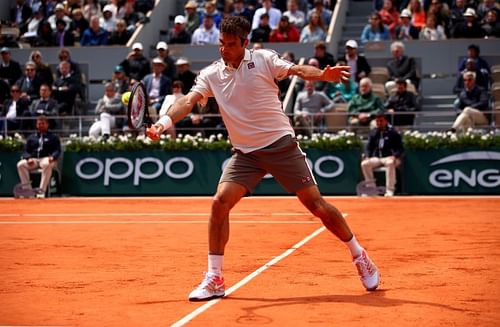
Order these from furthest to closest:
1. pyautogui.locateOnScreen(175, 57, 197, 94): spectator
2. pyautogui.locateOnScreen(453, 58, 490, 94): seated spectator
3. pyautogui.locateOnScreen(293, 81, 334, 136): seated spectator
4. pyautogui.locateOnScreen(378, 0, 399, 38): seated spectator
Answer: pyautogui.locateOnScreen(378, 0, 399, 38): seated spectator
pyautogui.locateOnScreen(175, 57, 197, 94): spectator
pyautogui.locateOnScreen(453, 58, 490, 94): seated spectator
pyautogui.locateOnScreen(293, 81, 334, 136): seated spectator

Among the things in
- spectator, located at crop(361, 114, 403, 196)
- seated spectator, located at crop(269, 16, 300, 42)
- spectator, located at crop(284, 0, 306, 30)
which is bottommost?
spectator, located at crop(361, 114, 403, 196)

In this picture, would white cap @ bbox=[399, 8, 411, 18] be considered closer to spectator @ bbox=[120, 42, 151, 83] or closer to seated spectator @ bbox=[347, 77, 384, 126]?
seated spectator @ bbox=[347, 77, 384, 126]

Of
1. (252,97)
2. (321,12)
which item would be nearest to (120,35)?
(321,12)

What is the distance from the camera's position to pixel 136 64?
24312mm

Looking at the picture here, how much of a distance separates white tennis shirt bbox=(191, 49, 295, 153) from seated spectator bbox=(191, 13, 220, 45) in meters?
17.4

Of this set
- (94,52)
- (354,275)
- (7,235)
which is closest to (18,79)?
(94,52)

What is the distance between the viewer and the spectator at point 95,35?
26.5m

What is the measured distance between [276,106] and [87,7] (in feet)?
68.4

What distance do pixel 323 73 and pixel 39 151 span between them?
48.8ft

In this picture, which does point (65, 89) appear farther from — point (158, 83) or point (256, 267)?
point (256, 267)

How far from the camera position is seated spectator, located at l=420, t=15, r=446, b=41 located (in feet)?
79.4

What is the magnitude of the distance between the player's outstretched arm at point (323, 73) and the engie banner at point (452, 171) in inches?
509

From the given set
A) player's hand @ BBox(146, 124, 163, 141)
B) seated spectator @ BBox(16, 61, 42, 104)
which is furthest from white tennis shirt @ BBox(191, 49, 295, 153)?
seated spectator @ BBox(16, 61, 42, 104)

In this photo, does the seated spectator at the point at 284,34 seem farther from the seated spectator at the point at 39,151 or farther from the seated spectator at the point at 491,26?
the seated spectator at the point at 39,151
